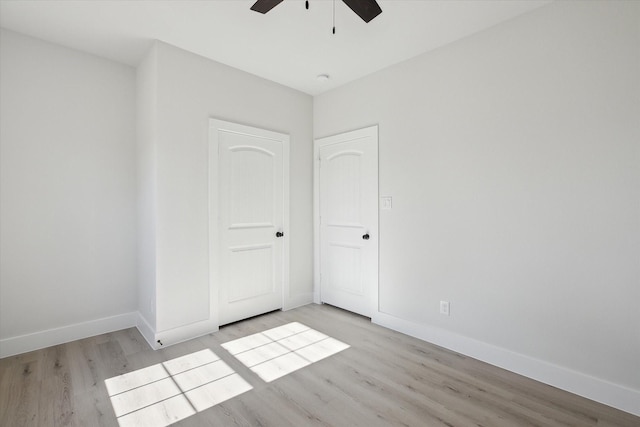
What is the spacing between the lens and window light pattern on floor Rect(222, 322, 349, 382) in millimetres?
2439

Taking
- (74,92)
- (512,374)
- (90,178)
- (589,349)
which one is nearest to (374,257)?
(512,374)

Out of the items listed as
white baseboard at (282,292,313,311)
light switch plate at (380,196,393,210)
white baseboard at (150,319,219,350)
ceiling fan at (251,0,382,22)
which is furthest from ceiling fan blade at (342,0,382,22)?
white baseboard at (282,292,313,311)

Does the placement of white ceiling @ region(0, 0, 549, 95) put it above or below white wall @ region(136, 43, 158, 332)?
above

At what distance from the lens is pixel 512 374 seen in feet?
7.71

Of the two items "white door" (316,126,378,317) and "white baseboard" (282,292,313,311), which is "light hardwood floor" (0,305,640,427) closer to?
"white door" (316,126,378,317)

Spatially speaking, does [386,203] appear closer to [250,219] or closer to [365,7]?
[250,219]

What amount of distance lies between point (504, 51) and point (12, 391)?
4393 millimetres

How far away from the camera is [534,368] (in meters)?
2.29

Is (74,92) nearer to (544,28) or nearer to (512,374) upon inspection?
(544,28)

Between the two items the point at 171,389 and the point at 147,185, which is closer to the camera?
the point at 171,389

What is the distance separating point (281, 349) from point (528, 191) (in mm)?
2412

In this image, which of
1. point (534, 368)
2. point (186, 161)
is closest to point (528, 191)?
point (534, 368)

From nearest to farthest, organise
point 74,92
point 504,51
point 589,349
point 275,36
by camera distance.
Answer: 1. point 589,349
2. point 504,51
3. point 275,36
4. point 74,92

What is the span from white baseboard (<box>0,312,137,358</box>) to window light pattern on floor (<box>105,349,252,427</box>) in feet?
3.38
